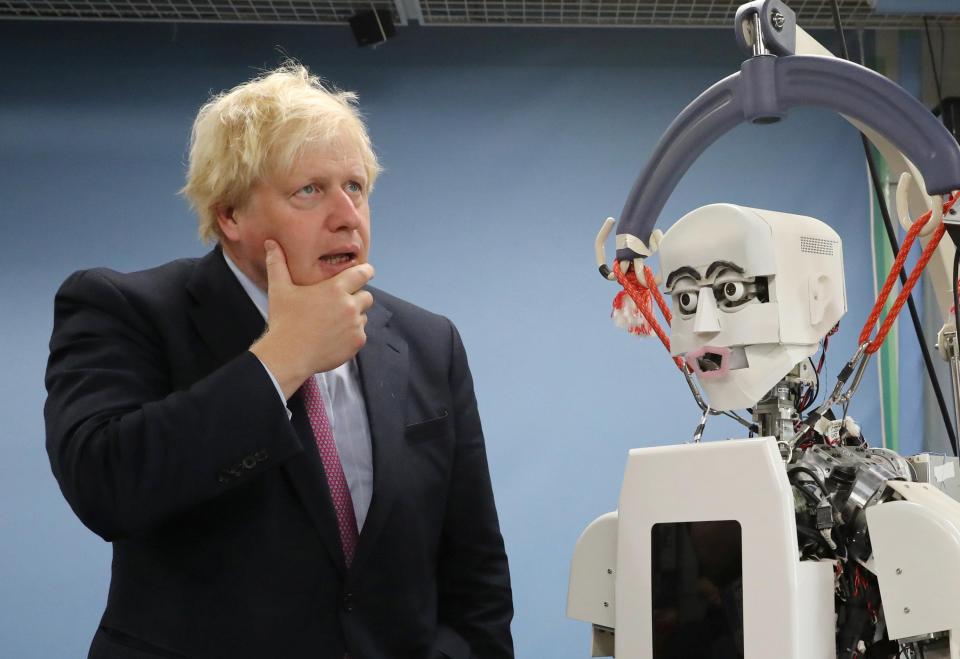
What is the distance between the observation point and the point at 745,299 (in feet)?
5.39

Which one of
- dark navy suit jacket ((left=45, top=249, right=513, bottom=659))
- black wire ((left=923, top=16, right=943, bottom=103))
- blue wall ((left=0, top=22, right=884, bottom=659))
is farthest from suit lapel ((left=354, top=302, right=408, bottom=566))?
black wire ((left=923, top=16, right=943, bottom=103))

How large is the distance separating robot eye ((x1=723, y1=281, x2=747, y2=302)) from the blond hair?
63 centimetres

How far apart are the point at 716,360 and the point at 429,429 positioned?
510 mm

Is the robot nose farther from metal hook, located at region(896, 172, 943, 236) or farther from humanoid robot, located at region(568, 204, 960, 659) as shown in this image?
metal hook, located at region(896, 172, 943, 236)

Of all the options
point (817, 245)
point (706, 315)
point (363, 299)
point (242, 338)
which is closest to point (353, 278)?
point (363, 299)

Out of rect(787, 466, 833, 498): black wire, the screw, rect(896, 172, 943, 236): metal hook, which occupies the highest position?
the screw

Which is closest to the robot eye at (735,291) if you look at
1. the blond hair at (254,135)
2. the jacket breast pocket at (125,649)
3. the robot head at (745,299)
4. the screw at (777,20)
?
the robot head at (745,299)

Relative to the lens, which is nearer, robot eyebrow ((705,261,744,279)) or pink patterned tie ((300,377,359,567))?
pink patterned tie ((300,377,359,567))

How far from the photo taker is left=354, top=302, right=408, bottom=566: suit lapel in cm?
131

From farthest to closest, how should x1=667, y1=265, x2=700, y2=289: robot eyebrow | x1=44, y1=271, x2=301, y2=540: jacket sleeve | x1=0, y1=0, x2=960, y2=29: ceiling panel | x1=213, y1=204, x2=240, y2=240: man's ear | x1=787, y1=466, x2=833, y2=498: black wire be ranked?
x1=0, y1=0, x2=960, y2=29: ceiling panel
x1=667, y1=265, x2=700, y2=289: robot eyebrow
x1=787, y1=466, x2=833, y2=498: black wire
x1=213, y1=204, x2=240, y2=240: man's ear
x1=44, y1=271, x2=301, y2=540: jacket sleeve

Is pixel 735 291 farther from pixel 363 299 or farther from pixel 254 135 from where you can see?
pixel 254 135

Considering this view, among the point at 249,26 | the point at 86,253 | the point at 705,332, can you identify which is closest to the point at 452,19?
the point at 249,26

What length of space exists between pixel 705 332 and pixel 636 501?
29cm

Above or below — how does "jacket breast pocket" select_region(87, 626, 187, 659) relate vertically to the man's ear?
below
